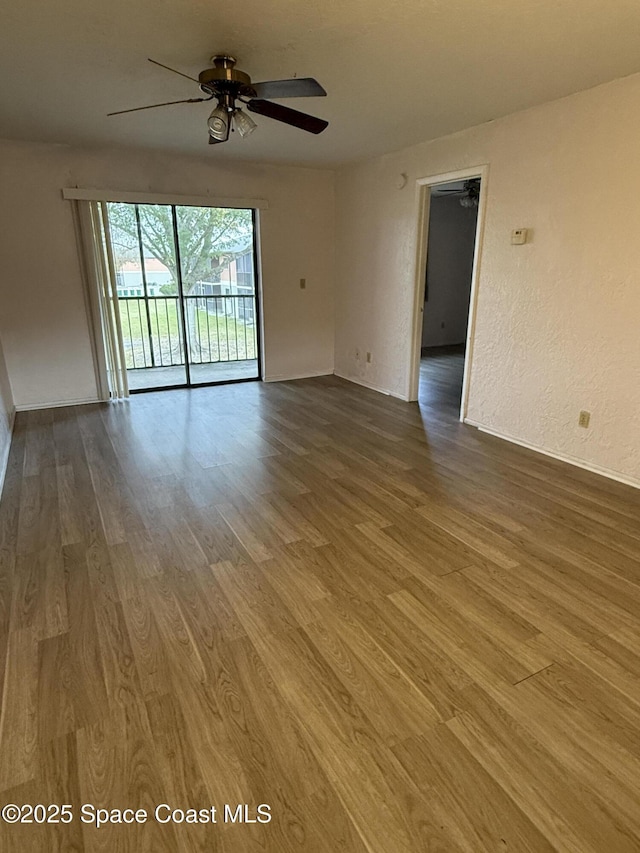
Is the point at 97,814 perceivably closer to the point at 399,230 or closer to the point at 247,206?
the point at 399,230

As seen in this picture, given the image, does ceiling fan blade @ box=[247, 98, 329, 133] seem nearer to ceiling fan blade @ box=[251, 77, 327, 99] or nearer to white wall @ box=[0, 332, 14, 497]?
ceiling fan blade @ box=[251, 77, 327, 99]

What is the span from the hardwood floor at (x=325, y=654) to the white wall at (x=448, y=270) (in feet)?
17.5

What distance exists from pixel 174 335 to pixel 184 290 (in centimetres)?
84

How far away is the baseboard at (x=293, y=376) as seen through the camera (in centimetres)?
588

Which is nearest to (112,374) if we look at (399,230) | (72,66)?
(72,66)

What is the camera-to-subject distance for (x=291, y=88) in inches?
89.7

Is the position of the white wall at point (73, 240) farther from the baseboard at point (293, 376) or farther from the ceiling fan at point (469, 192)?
the ceiling fan at point (469, 192)

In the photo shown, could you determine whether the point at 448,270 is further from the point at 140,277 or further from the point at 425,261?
the point at 140,277

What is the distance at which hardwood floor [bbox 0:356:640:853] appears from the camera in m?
1.24

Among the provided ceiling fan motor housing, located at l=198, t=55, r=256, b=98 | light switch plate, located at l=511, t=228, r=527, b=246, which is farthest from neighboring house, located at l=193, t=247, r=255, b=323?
ceiling fan motor housing, located at l=198, t=55, r=256, b=98

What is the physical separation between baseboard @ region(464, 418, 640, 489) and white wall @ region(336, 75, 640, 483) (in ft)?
0.07

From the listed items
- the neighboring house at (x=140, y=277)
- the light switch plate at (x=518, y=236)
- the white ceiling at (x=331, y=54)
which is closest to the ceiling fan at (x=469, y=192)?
the light switch plate at (x=518, y=236)

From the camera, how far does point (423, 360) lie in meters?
7.16

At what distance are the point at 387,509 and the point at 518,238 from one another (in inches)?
89.4
